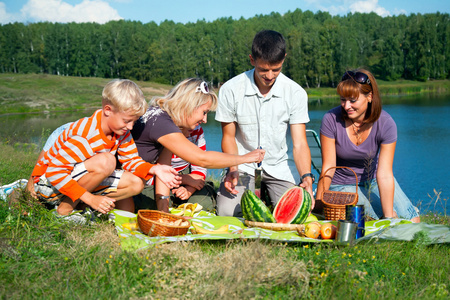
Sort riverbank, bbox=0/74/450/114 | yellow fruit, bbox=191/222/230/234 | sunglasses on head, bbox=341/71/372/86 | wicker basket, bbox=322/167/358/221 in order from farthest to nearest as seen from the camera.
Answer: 1. riverbank, bbox=0/74/450/114
2. sunglasses on head, bbox=341/71/372/86
3. wicker basket, bbox=322/167/358/221
4. yellow fruit, bbox=191/222/230/234

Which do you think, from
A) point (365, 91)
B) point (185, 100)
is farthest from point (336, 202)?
point (185, 100)

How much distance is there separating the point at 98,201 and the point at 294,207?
201 cm

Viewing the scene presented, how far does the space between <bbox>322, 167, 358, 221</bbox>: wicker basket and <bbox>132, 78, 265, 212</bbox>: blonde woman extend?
3.23 ft

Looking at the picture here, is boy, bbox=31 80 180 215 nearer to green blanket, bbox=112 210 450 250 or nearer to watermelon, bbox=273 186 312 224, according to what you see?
green blanket, bbox=112 210 450 250

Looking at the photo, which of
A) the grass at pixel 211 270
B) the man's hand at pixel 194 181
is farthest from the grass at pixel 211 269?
the man's hand at pixel 194 181

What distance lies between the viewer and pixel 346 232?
3.98 meters

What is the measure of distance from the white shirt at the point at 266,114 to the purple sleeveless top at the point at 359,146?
14.9 inches

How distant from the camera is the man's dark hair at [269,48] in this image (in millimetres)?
4922

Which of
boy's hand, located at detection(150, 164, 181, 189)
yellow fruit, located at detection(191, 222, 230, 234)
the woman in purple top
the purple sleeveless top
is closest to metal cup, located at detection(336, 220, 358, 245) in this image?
yellow fruit, located at detection(191, 222, 230, 234)

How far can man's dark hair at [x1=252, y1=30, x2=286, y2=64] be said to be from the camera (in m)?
4.92

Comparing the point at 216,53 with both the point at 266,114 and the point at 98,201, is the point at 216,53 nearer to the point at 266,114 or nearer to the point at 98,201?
the point at 266,114

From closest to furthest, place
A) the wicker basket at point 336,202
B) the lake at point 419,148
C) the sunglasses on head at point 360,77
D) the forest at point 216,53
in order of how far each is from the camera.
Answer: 1. the wicker basket at point 336,202
2. the sunglasses on head at point 360,77
3. the lake at point 419,148
4. the forest at point 216,53

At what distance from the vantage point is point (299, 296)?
3092 mm

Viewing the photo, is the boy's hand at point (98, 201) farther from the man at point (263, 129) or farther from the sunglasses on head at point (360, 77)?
the sunglasses on head at point (360, 77)
